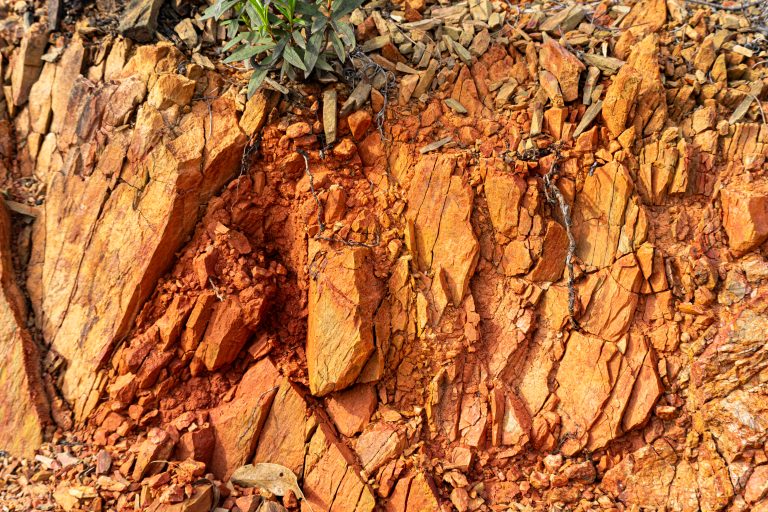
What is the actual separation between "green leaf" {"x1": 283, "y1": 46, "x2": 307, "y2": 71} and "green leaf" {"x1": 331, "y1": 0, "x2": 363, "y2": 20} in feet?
1.62

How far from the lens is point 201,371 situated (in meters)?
4.89

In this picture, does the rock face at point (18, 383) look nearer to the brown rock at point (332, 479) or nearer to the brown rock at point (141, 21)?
the brown rock at point (332, 479)

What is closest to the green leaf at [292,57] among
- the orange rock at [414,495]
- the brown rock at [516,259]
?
the brown rock at [516,259]

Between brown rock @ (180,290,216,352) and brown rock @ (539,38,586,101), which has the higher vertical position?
brown rock @ (539,38,586,101)

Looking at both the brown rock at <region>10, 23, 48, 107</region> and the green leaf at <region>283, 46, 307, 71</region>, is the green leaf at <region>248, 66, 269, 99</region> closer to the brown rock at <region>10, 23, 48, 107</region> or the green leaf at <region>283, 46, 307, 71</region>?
the green leaf at <region>283, 46, 307, 71</region>

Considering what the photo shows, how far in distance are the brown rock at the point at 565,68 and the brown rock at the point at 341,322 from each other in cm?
263

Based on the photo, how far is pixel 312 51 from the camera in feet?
15.9

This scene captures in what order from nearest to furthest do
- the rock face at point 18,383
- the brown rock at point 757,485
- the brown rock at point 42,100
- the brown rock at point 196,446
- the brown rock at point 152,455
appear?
the brown rock at point 757,485 → the brown rock at point 152,455 → the brown rock at point 196,446 → the rock face at point 18,383 → the brown rock at point 42,100

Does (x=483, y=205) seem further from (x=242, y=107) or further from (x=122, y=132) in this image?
(x=122, y=132)

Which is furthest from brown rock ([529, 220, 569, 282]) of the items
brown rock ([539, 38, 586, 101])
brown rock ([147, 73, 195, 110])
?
brown rock ([147, 73, 195, 110])

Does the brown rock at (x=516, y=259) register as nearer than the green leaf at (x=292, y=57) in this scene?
No

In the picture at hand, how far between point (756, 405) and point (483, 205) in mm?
2888

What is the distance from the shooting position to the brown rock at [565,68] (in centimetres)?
519

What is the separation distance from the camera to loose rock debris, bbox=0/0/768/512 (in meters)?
4.59
